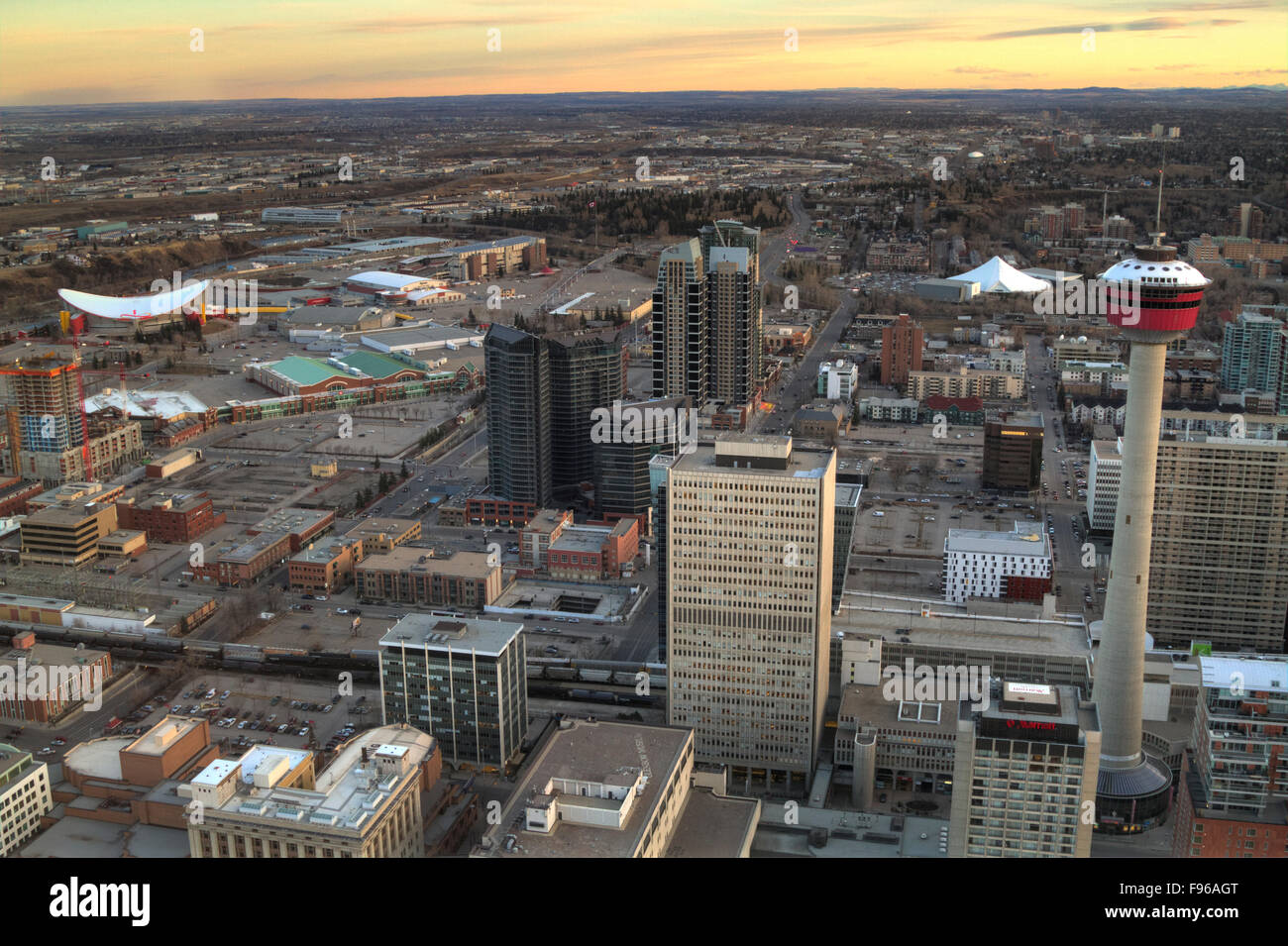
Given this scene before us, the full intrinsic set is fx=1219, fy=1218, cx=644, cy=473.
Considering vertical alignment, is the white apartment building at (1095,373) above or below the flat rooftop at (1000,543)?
above

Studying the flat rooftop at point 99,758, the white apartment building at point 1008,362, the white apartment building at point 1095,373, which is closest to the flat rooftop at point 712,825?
the flat rooftop at point 99,758

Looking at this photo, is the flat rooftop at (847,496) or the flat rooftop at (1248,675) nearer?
the flat rooftop at (1248,675)

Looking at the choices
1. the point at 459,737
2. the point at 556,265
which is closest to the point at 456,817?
the point at 459,737

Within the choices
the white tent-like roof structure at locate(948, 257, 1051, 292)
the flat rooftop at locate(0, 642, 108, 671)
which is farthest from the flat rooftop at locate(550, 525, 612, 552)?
the white tent-like roof structure at locate(948, 257, 1051, 292)

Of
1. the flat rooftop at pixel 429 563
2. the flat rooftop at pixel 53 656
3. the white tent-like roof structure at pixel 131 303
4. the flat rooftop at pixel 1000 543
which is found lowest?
the flat rooftop at pixel 53 656

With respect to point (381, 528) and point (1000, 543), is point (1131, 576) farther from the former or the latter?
point (381, 528)

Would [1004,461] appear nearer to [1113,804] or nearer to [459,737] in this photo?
[1113,804]

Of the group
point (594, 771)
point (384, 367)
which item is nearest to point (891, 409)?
point (384, 367)

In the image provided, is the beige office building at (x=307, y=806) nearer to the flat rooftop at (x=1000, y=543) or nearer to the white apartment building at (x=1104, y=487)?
the flat rooftop at (x=1000, y=543)
